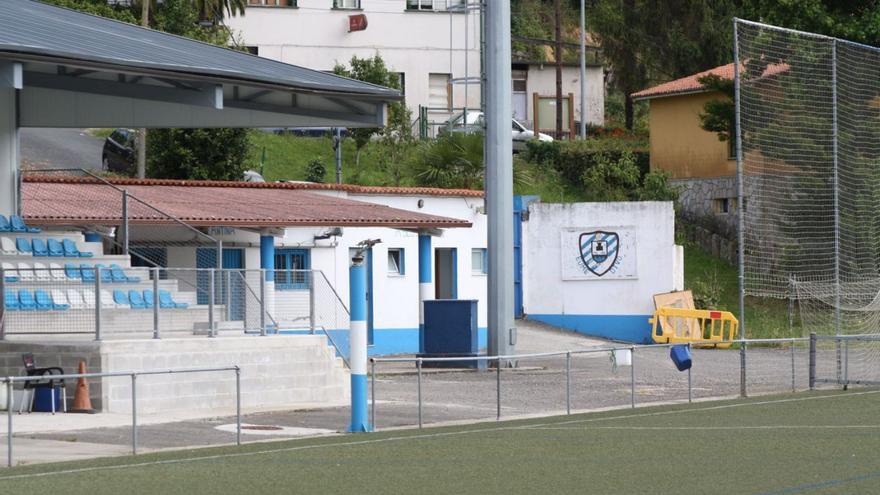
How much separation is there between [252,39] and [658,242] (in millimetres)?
23610

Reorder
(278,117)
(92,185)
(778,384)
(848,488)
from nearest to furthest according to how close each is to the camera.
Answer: (848,488)
(778,384)
(278,117)
(92,185)

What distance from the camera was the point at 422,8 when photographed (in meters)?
60.1

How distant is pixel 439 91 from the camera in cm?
6141

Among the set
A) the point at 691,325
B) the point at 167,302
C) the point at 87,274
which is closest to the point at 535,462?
the point at 167,302

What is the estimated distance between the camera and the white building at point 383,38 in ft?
193

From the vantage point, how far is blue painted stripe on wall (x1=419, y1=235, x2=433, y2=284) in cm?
3459

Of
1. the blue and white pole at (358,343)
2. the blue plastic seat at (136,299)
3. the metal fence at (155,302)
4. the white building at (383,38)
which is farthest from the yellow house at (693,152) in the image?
the blue and white pole at (358,343)

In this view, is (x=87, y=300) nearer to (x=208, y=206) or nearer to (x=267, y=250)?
(x=267, y=250)

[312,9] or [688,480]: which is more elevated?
[312,9]

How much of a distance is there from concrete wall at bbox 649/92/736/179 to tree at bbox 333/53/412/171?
28.2 ft

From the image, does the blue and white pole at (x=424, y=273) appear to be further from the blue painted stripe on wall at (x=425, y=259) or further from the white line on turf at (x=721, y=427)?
the white line on turf at (x=721, y=427)

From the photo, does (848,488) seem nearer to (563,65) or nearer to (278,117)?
(278,117)

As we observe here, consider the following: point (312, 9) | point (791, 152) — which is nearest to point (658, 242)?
point (791, 152)

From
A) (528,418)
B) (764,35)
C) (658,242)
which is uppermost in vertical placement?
(764,35)
